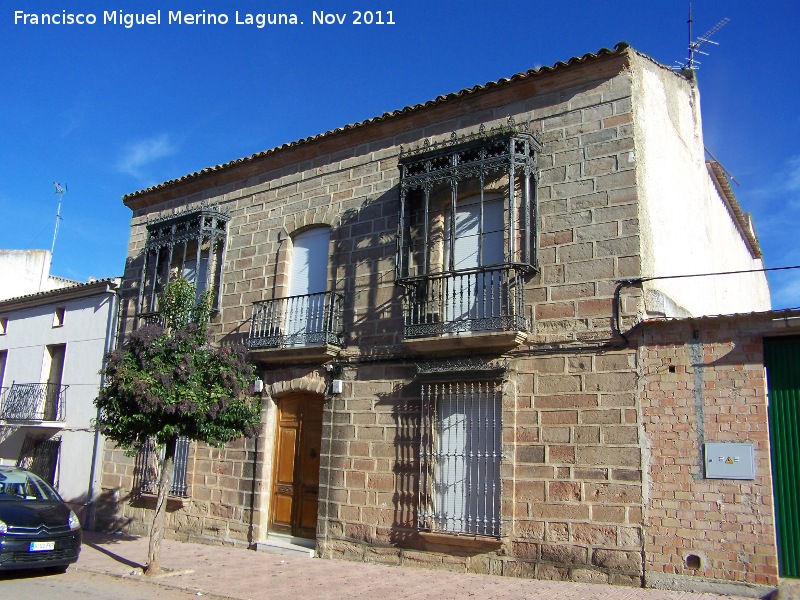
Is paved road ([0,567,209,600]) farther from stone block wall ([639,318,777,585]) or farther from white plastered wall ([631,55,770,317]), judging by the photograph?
white plastered wall ([631,55,770,317])

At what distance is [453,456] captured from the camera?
31.4ft

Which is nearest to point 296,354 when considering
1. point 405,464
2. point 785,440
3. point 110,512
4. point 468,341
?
point 405,464

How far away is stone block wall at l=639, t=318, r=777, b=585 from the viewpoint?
7430mm

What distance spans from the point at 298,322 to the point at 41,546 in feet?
15.9

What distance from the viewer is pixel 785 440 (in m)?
7.59

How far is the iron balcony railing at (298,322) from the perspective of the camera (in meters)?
11.1

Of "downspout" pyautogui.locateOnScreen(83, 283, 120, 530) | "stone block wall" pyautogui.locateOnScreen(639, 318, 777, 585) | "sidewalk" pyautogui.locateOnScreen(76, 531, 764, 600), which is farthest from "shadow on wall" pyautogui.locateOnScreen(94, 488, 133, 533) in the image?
"stone block wall" pyautogui.locateOnScreen(639, 318, 777, 585)

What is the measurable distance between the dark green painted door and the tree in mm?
6561

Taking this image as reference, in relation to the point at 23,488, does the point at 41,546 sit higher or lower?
lower

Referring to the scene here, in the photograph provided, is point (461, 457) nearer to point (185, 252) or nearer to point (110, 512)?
point (185, 252)

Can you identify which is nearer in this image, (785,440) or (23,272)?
(785,440)

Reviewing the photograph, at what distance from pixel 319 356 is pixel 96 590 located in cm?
440

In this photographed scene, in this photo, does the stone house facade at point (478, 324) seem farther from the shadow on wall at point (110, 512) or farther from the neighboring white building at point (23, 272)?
the neighboring white building at point (23, 272)

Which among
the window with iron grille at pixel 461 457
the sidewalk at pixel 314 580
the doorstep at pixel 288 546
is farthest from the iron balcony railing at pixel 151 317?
the window with iron grille at pixel 461 457
